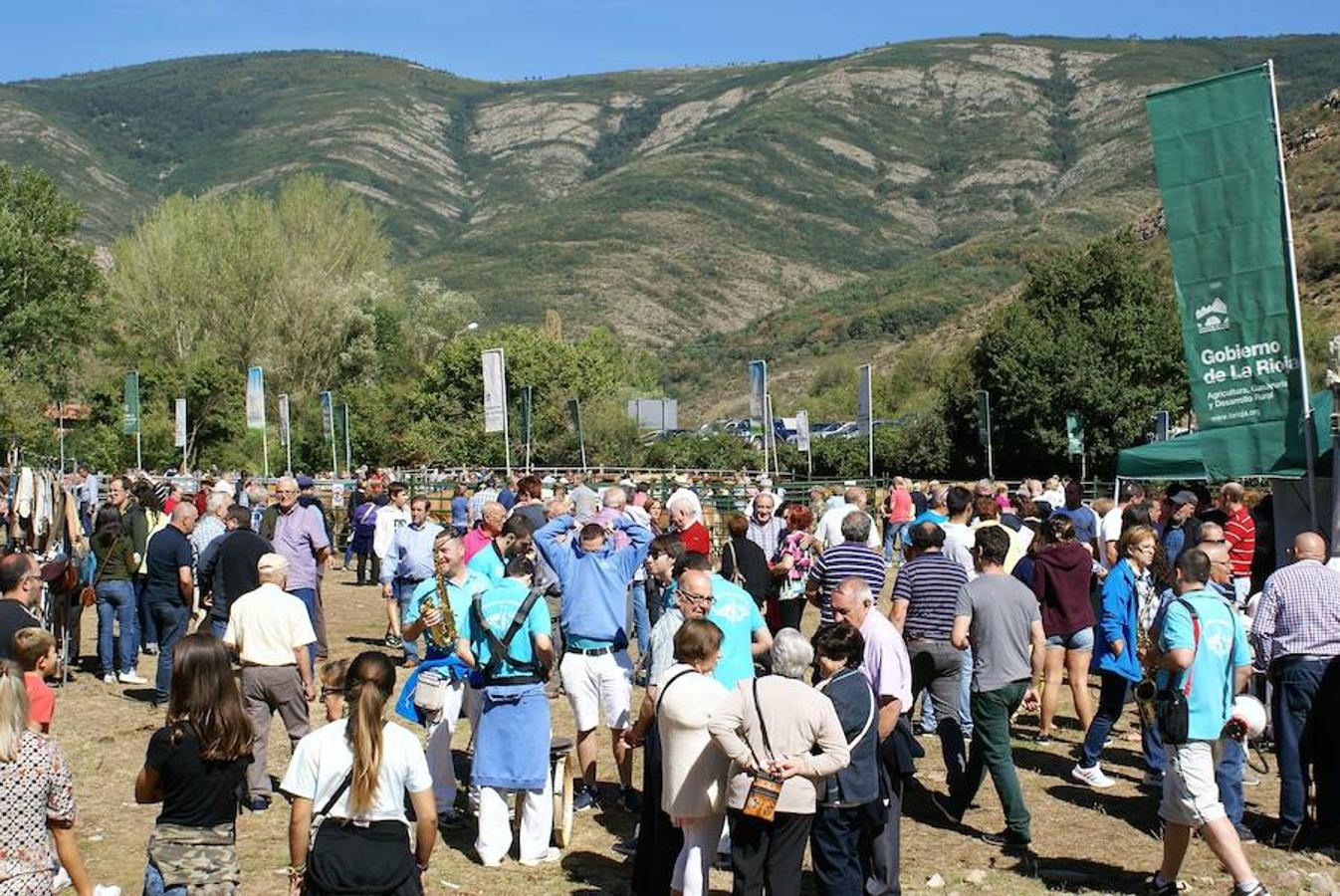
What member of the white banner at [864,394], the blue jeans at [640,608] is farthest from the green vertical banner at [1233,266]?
the white banner at [864,394]

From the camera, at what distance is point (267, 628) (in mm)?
8430

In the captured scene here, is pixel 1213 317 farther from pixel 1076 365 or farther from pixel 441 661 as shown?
pixel 1076 365

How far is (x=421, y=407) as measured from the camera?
57750mm

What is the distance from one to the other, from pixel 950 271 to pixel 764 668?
123 metres

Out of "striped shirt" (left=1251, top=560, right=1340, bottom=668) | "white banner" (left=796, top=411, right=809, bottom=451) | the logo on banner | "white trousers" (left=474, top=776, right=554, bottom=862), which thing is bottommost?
"white trousers" (left=474, top=776, right=554, bottom=862)

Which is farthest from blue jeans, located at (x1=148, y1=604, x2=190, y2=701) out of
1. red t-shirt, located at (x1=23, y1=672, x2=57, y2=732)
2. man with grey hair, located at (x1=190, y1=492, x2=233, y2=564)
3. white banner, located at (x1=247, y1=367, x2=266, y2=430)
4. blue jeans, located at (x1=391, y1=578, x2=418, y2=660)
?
white banner, located at (x1=247, y1=367, x2=266, y2=430)

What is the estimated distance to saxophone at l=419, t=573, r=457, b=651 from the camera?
7.95m

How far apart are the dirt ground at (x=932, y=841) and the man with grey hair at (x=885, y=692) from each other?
0.80 m

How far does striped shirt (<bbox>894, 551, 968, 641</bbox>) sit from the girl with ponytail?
391 centimetres

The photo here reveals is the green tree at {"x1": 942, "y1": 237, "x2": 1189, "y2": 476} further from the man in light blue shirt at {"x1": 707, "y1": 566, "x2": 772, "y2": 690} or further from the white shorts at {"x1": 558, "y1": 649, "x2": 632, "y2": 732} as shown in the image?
the man in light blue shirt at {"x1": 707, "y1": 566, "x2": 772, "y2": 690}

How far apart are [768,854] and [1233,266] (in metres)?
6.35

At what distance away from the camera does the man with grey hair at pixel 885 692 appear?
22.3ft

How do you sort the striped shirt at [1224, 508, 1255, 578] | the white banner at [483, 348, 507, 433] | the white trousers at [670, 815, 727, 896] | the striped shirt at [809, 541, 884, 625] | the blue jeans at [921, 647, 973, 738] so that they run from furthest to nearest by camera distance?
1. the white banner at [483, 348, 507, 433]
2. the striped shirt at [1224, 508, 1255, 578]
3. the blue jeans at [921, 647, 973, 738]
4. the striped shirt at [809, 541, 884, 625]
5. the white trousers at [670, 815, 727, 896]

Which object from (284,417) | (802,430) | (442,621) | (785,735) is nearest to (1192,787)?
(785,735)
